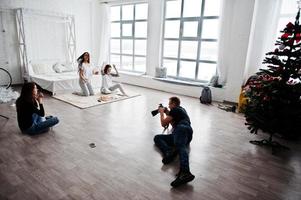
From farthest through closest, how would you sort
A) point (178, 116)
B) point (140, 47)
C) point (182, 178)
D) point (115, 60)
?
point (115, 60)
point (140, 47)
point (178, 116)
point (182, 178)

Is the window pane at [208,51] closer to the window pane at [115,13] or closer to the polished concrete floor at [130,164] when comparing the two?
the polished concrete floor at [130,164]

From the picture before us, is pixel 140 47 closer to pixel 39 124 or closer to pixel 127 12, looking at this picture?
pixel 127 12

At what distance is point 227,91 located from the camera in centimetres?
521

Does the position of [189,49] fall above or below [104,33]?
below

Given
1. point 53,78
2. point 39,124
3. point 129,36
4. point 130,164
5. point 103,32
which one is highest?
point 103,32

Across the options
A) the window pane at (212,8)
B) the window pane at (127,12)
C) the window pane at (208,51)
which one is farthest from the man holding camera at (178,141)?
the window pane at (127,12)

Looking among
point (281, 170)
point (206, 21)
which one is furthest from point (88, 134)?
point (206, 21)

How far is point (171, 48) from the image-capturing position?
652 cm

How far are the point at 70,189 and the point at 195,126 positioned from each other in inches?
94.0

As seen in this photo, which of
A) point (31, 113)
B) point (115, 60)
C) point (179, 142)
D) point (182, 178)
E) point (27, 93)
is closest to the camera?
point (182, 178)

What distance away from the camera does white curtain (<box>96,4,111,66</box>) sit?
302 inches

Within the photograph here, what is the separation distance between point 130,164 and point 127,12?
6.27 meters

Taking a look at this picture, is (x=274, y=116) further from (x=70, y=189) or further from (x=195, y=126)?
(x=70, y=189)

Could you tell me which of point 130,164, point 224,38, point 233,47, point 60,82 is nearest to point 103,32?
point 60,82
